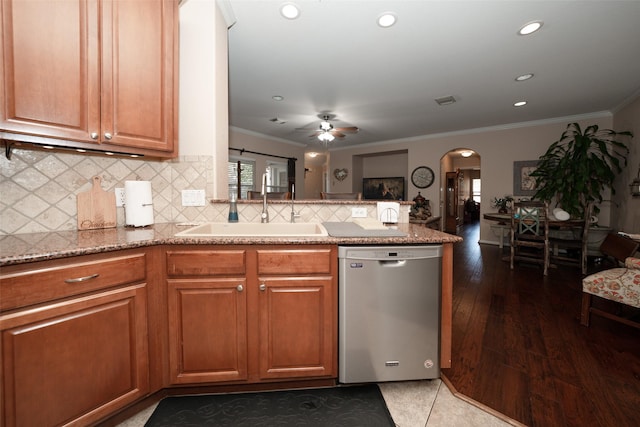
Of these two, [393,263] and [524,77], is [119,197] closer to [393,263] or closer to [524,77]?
[393,263]

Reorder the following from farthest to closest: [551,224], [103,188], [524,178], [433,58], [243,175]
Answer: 1. [243,175]
2. [524,178]
3. [551,224]
4. [433,58]
5. [103,188]

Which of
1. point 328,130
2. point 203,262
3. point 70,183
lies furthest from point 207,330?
point 328,130

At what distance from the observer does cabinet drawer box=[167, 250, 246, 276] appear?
4.19ft

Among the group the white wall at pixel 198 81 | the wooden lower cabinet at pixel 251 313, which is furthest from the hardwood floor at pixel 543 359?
the white wall at pixel 198 81

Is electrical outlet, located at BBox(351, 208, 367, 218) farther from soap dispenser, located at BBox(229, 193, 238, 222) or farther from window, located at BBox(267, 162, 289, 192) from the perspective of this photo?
window, located at BBox(267, 162, 289, 192)

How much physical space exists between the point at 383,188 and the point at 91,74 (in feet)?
23.8

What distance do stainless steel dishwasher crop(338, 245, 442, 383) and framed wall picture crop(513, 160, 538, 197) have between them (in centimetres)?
527

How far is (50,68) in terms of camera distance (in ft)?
3.85

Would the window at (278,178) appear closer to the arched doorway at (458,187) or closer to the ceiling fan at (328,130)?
the ceiling fan at (328,130)

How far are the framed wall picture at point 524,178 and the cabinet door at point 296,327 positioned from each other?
5704 millimetres

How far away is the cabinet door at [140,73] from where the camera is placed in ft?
4.37

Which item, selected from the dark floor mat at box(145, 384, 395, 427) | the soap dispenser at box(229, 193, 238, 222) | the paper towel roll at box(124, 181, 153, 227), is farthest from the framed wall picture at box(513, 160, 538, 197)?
the paper towel roll at box(124, 181, 153, 227)

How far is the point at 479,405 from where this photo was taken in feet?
4.46

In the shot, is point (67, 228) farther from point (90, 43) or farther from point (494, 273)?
point (494, 273)
